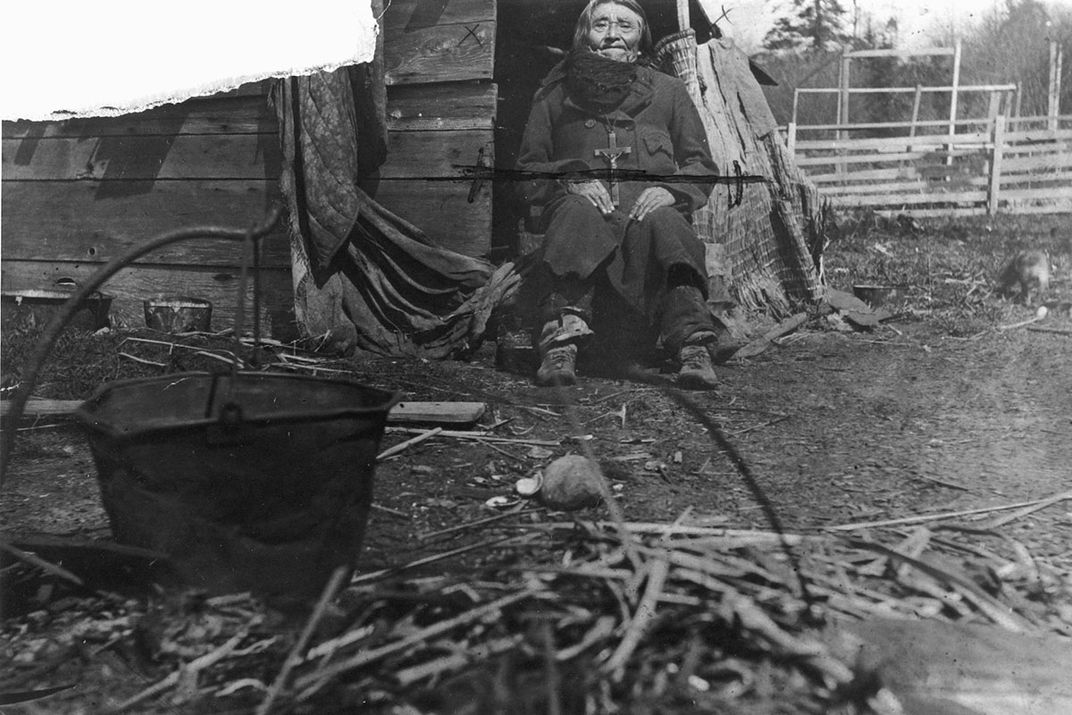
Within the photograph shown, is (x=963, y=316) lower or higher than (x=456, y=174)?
lower

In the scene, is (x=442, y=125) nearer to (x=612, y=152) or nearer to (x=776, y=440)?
(x=612, y=152)

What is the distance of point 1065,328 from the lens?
2570mm

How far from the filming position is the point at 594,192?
251 centimetres

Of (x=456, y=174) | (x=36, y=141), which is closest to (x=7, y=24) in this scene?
(x=36, y=141)

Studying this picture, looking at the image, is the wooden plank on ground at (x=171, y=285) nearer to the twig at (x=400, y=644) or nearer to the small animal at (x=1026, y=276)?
the twig at (x=400, y=644)

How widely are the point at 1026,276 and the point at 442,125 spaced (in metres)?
2.11

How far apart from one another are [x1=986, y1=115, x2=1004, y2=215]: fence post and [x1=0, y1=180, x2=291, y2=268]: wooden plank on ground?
2417 mm

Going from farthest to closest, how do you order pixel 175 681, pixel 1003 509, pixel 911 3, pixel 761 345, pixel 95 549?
pixel 761 345 < pixel 911 3 < pixel 1003 509 < pixel 95 549 < pixel 175 681

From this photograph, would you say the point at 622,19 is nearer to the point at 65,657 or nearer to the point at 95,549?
the point at 95,549

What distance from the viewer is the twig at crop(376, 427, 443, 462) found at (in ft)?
7.05

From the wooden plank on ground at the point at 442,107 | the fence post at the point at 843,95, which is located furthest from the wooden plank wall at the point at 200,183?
the fence post at the point at 843,95

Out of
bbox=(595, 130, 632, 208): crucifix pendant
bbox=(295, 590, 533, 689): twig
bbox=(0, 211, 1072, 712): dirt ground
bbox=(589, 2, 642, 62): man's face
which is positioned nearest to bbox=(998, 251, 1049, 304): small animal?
bbox=(0, 211, 1072, 712): dirt ground

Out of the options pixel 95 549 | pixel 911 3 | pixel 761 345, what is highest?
pixel 911 3

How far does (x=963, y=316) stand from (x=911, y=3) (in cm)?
123
